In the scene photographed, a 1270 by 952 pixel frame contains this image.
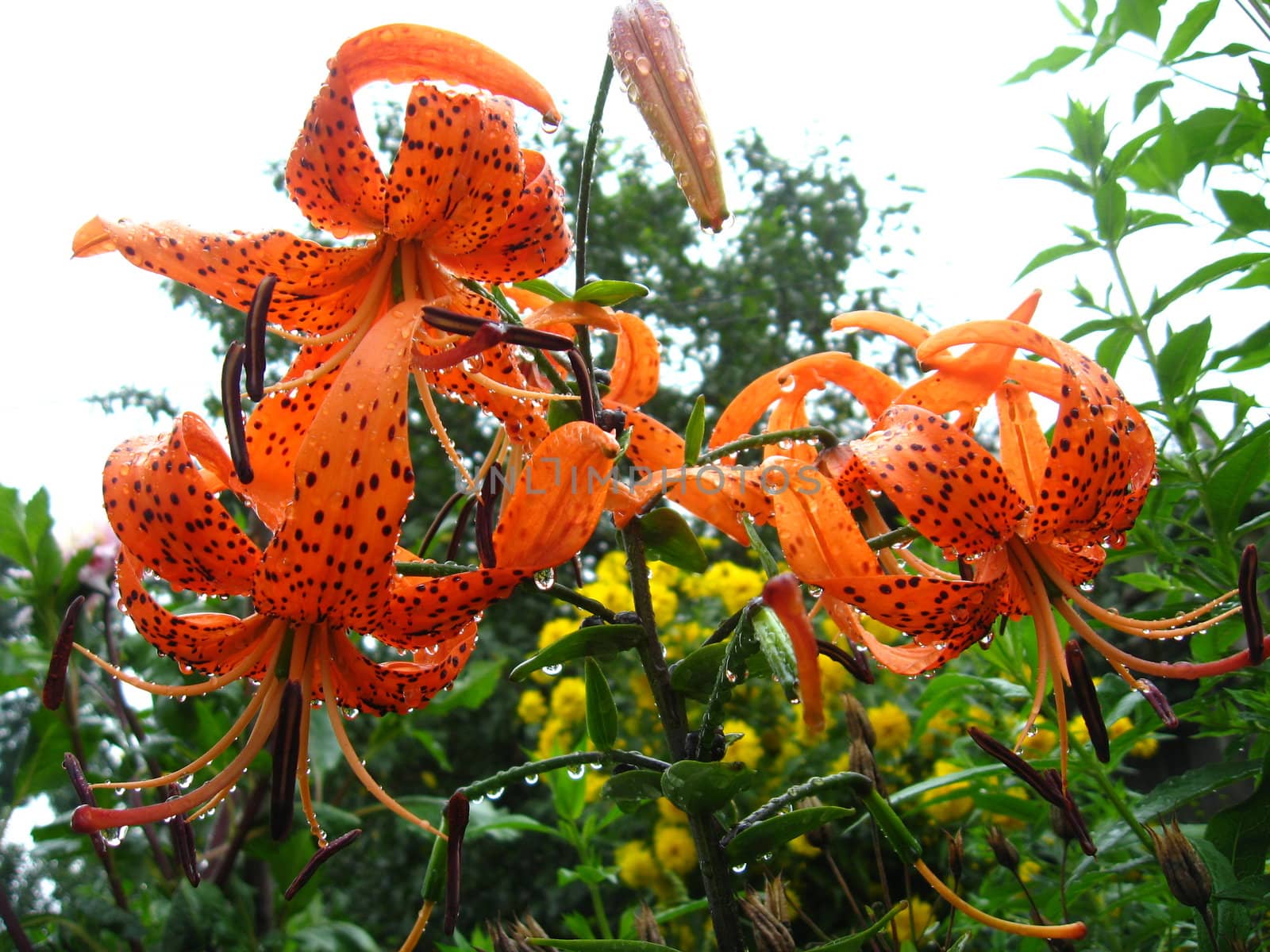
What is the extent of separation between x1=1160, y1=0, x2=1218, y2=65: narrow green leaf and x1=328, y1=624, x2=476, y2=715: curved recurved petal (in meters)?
1.10

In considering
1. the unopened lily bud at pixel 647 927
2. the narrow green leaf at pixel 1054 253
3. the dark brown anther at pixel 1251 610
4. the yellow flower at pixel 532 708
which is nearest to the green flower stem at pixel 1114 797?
the dark brown anther at pixel 1251 610

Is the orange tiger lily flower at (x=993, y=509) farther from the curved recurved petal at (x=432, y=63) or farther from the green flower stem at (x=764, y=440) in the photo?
the curved recurved petal at (x=432, y=63)

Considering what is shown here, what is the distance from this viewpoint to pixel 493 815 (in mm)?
1861

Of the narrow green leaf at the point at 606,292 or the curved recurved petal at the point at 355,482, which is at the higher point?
the narrow green leaf at the point at 606,292

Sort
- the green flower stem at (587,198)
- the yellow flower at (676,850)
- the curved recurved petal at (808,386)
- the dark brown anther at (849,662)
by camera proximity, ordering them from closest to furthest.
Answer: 1. the dark brown anther at (849,662)
2. the green flower stem at (587,198)
3. the curved recurved petal at (808,386)
4. the yellow flower at (676,850)

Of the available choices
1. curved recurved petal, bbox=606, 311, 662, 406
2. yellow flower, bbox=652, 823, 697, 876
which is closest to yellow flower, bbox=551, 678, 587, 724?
yellow flower, bbox=652, 823, 697, 876

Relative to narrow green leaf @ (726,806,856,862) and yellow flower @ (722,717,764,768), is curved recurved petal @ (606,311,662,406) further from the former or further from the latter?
yellow flower @ (722,717,764,768)

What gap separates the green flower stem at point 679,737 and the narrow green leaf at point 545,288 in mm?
246

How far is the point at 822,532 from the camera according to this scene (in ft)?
2.48

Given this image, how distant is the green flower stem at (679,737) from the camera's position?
711 mm

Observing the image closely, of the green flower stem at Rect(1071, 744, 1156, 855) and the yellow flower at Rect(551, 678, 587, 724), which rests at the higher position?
the yellow flower at Rect(551, 678, 587, 724)

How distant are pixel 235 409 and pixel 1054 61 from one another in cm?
118

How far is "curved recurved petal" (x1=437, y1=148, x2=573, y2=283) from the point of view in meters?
0.93

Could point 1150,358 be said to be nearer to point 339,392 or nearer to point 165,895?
point 339,392
